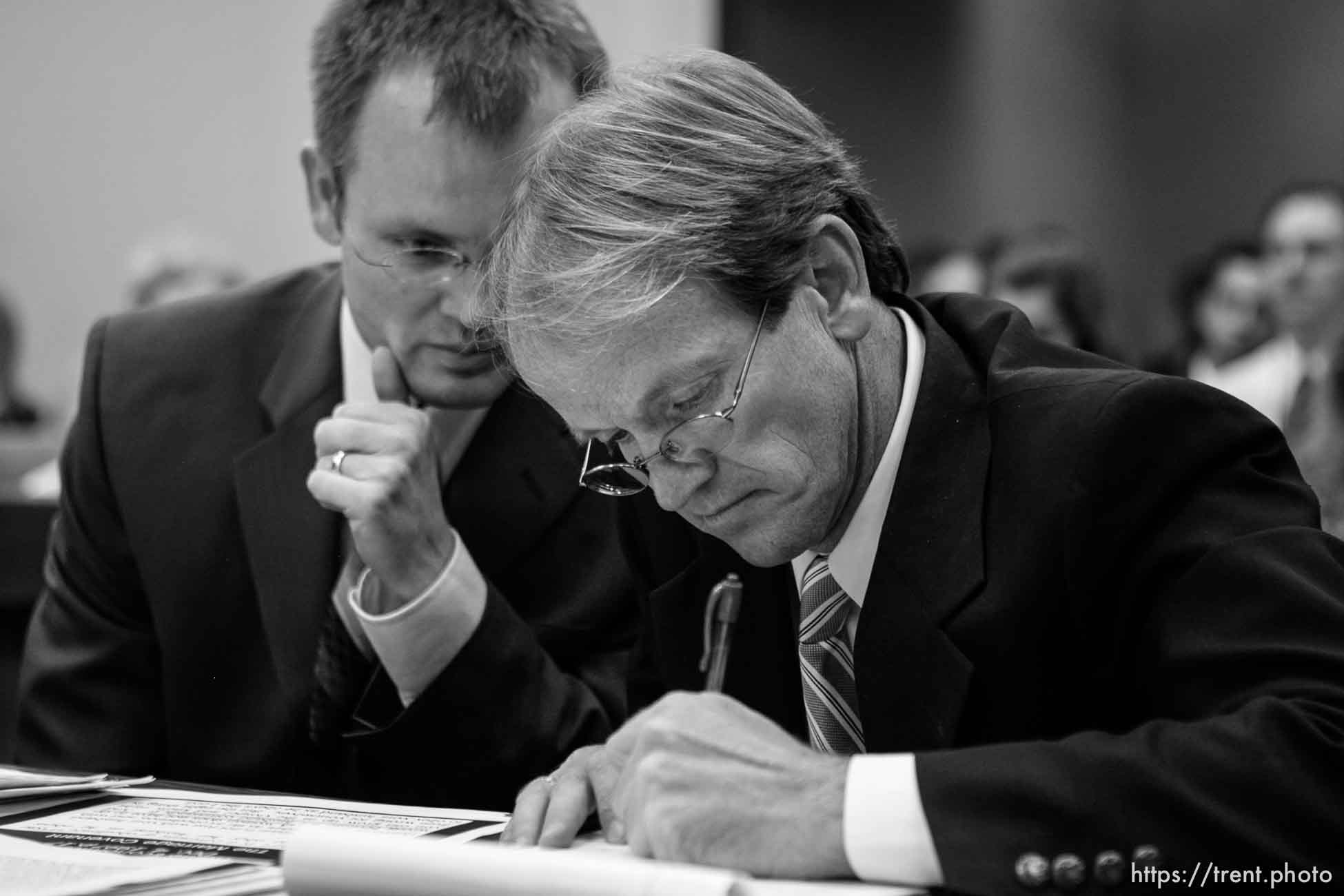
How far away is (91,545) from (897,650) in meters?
1.17

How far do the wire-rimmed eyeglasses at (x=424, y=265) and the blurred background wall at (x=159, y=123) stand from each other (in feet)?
16.3

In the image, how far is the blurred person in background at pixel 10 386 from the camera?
6.43 metres

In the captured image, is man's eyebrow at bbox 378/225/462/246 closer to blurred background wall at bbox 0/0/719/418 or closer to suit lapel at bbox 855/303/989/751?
suit lapel at bbox 855/303/989/751

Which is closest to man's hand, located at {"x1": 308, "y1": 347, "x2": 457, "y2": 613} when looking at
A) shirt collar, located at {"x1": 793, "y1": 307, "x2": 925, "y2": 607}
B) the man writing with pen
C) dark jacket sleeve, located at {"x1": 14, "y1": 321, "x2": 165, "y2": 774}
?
the man writing with pen

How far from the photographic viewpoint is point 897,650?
4.63ft

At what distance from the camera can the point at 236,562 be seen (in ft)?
6.72

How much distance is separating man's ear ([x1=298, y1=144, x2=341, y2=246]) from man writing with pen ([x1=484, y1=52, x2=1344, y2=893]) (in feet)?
1.75

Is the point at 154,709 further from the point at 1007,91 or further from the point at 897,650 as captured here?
the point at 1007,91

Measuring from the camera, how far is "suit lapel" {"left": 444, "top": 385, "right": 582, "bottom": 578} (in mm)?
1969

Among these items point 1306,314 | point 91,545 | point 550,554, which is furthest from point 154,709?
point 1306,314

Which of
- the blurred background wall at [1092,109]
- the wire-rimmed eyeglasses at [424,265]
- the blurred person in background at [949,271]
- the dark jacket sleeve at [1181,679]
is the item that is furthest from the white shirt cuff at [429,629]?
the blurred background wall at [1092,109]

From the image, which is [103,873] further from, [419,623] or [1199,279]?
[1199,279]

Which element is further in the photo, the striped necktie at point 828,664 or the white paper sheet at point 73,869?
the striped necktie at point 828,664

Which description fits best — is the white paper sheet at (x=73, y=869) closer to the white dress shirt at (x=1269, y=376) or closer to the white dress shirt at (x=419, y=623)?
the white dress shirt at (x=419, y=623)
